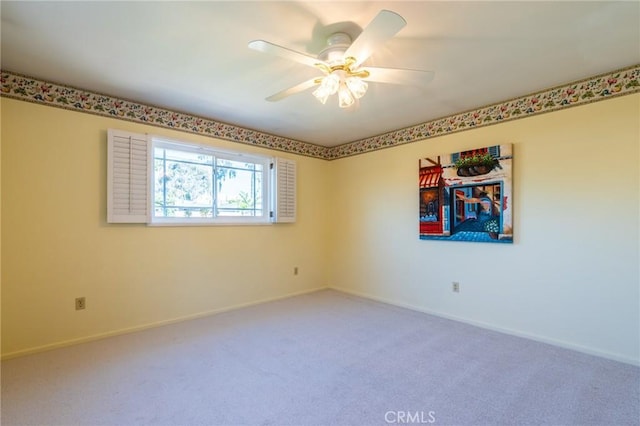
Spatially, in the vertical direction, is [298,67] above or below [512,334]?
above

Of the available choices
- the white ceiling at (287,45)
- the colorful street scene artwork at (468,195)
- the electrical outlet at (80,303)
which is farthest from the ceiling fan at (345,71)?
the electrical outlet at (80,303)

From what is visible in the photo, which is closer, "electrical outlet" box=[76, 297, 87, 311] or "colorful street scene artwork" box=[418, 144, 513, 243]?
"electrical outlet" box=[76, 297, 87, 311]

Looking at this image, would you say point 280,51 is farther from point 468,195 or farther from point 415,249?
point 415,249

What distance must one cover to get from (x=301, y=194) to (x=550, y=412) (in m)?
3.61

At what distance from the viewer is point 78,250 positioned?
279 cm

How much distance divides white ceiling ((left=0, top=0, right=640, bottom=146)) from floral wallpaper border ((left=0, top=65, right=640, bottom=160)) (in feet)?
0.34

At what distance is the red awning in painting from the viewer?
361 cm

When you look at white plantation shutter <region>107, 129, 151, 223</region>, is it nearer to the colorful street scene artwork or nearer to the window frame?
the window frame

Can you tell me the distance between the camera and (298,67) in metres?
2.38

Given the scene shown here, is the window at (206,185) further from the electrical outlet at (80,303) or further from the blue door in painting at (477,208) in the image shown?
the blue door in painting at (477,208)

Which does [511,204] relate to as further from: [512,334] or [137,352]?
[137,352]

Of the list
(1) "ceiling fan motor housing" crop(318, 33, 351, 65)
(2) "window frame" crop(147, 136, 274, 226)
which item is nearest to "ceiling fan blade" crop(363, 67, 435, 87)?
(1) "ceiling fan motor housing" crop(318, 33, 351, 65)

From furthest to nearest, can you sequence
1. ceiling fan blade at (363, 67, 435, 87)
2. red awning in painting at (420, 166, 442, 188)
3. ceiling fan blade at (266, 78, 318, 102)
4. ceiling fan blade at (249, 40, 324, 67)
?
red awning in painting at (420, 166, 442, 188), ceiling fan blade at (266, 78, 318, 102), ceiling fan blade at (363, 67, 435, 87), ceiling fan blade at (249, 40, 324, 67)

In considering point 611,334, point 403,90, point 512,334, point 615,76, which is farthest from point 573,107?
point 512,334
